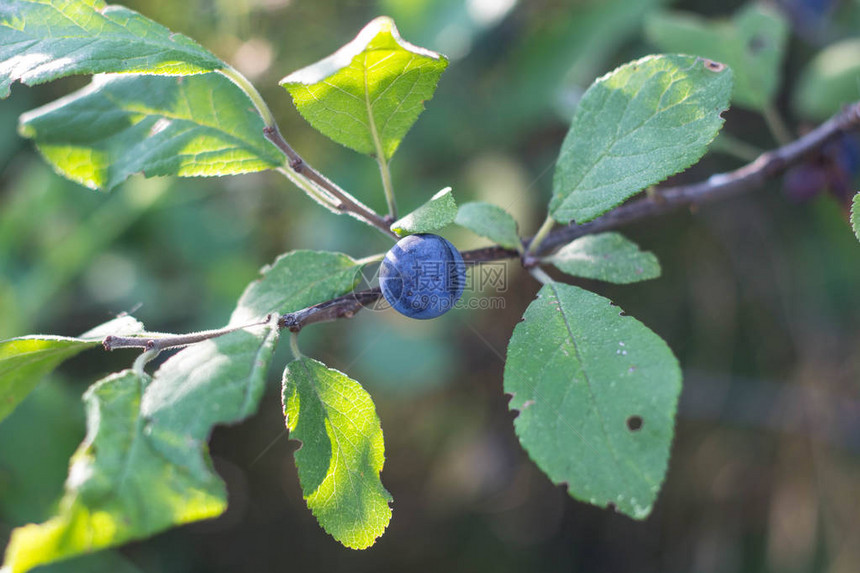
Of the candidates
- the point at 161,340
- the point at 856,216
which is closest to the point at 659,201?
the point at 856,216

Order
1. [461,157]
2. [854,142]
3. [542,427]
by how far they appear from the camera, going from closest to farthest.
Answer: [542,427]
[854,142]
[461,157]

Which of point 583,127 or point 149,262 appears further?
point 149,262

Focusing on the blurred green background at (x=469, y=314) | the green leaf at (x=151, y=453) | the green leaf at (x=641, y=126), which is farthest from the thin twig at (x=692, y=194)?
the blurred green background at (x=469, y=314)

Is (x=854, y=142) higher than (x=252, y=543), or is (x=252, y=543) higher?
(x=854, y=142)

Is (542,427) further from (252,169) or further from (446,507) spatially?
(446,507)

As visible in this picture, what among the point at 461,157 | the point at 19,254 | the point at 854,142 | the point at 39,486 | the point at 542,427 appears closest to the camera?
the point at 542,427

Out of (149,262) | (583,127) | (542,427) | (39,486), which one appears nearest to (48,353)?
(542,427)
